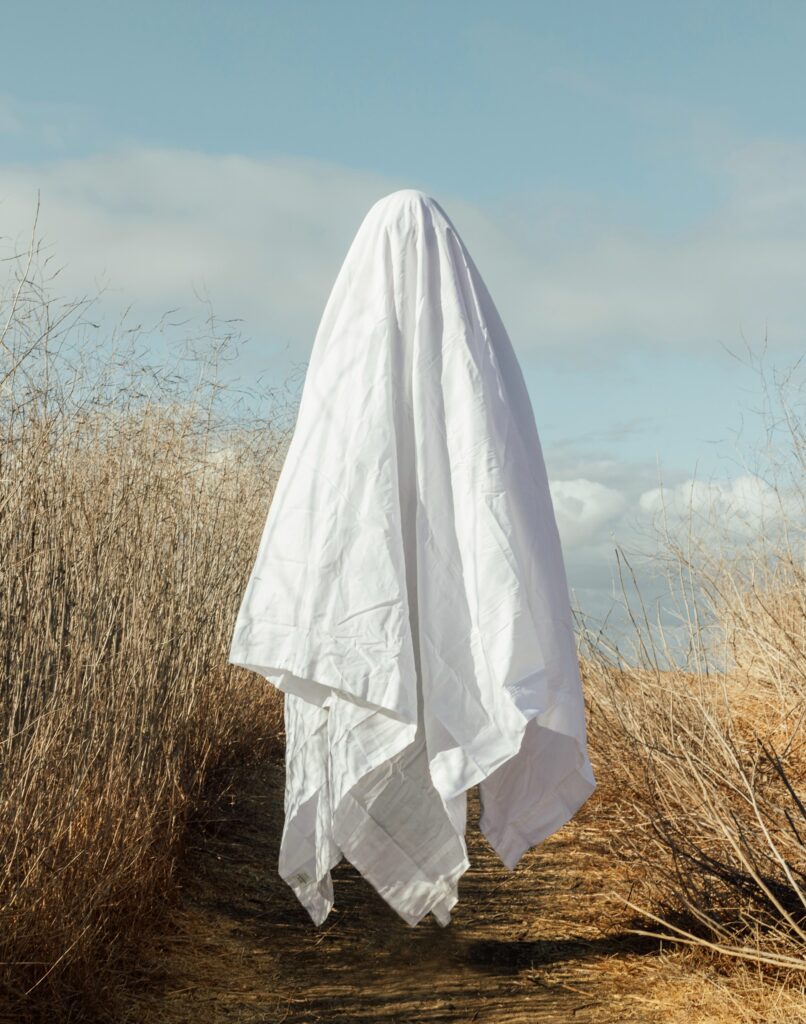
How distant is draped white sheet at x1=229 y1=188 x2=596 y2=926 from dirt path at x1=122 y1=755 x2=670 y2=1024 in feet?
1.03

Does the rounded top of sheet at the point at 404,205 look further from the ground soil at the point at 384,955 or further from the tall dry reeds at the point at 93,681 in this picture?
the ground soil at the point at 384,955

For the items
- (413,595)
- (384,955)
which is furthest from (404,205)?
(384,955)

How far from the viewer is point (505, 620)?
8.59 feet

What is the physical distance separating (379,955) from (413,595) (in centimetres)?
126

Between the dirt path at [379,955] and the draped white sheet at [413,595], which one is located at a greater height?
the draped white sheet at [413,595]

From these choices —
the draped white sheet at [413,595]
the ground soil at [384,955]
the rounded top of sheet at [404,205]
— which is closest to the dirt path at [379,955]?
the ground soil at [384,955]

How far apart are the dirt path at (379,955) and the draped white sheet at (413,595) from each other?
1.03 feet

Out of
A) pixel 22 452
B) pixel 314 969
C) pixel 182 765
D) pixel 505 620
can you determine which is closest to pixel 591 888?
pixel 314 969

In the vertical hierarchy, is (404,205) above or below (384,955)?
above

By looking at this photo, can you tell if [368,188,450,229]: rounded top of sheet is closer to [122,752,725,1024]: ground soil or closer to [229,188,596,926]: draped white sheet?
[229,188,596,926]: draped white sheet

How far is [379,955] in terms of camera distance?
130 inches

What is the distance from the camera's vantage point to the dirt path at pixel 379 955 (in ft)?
9.50

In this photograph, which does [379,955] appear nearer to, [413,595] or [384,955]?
[384,955]

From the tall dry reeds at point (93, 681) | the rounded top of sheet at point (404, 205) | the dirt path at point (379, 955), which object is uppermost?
the rounded top of sheet at point (404, 205)
